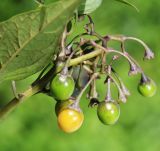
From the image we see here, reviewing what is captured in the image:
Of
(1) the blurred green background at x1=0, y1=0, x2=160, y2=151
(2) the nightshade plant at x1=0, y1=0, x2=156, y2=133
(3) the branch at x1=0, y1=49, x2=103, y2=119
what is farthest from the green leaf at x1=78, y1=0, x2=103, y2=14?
(1) the blurred green background at x1=0, y1=0, x2=160, y2=151

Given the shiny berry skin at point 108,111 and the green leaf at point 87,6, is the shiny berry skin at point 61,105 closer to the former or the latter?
the shiny berry skin at point 108,111

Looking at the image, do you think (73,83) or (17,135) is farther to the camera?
(17,135)

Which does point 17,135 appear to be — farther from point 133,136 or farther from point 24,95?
point 24,95

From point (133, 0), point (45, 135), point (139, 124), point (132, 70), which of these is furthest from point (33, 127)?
point (132, 70)

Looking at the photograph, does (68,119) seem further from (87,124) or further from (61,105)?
(87,124)

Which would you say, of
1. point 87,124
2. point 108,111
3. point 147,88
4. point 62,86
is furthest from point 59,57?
point 87,124

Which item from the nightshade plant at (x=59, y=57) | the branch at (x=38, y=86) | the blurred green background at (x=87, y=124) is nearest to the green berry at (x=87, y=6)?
the nightshade plant at (x=59, y=57)
